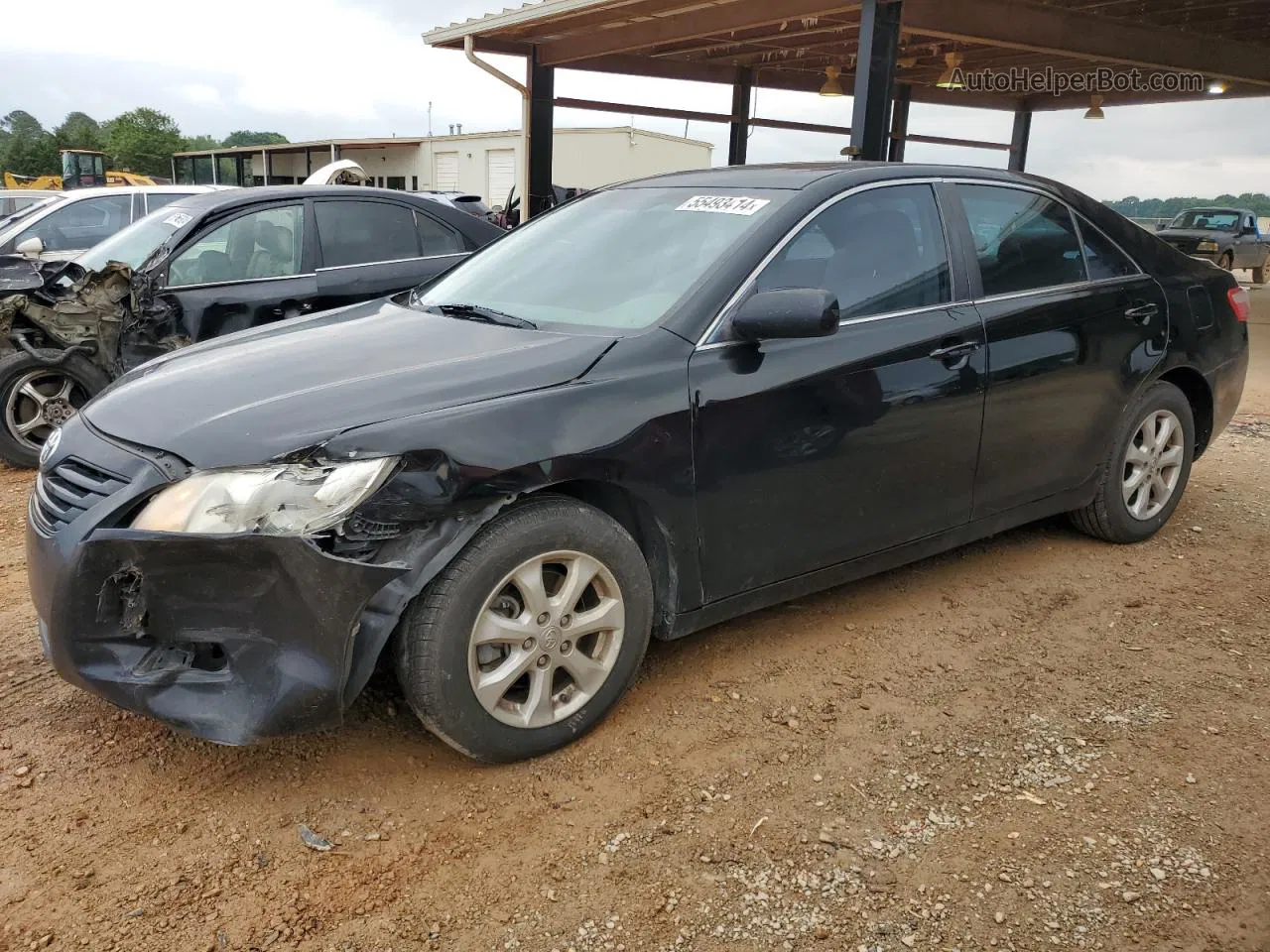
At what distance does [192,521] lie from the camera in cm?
237

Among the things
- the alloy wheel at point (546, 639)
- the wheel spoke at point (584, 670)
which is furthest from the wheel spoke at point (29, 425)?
the wheel spoke at point (584, 670)

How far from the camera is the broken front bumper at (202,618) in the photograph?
7.69 feet

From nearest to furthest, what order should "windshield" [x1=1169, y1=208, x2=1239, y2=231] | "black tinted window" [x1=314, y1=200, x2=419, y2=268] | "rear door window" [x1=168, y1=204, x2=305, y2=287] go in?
"rear door window" [x1=168, y1=204, x2=305, y2=287] < "black tinted window" [x1=314, y1=200, x2=419, y2=268] < "windshield" [x1=1169, y1=208, x2=1239, y2=231]

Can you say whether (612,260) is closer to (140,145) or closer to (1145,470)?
(1145,470)

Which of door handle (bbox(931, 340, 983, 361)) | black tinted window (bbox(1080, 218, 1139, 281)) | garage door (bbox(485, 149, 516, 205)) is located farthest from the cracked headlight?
garage door (bbox(485, 149, 516, 205))

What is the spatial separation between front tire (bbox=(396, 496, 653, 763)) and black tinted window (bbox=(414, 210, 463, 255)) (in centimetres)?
431

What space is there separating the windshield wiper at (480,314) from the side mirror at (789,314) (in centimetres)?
69

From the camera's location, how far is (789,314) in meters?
2.86

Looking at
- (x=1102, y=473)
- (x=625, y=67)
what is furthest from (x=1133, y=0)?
(x=1102, y=473)

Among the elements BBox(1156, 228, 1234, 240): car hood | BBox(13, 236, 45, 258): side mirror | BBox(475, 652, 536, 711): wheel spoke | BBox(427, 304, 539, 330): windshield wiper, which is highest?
BBox(1156, 228, 1234, 240): car hood

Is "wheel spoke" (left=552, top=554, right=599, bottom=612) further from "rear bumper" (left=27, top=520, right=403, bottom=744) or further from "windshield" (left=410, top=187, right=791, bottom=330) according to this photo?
"windshield" (left=410, top=187, right=791, bottom=330)

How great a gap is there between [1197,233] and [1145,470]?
21.3m

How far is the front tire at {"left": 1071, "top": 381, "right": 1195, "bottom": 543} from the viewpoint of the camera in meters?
4.32

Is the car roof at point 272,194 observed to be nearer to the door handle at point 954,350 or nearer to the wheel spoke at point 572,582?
the door handle at point 954,350
